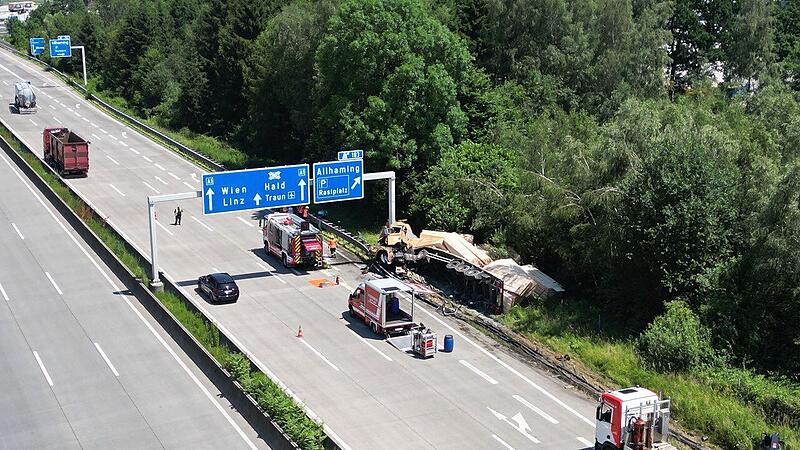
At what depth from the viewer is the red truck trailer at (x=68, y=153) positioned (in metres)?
71.6

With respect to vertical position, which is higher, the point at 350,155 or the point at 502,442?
the point at 350,155

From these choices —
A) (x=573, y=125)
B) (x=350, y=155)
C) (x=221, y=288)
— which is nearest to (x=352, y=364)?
(x=221, y=288)

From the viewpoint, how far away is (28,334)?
145 ft

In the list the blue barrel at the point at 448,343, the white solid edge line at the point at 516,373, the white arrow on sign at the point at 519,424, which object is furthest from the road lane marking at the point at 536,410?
the blue barrel at the point at 448,343

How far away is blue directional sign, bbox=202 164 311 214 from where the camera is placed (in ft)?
164

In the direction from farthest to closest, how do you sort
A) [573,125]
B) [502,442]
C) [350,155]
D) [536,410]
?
[573,125], [350,155], [536,410], [502,442]

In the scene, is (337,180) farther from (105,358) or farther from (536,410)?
(536,410)

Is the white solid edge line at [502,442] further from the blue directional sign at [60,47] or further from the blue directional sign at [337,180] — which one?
the blue directional sign at [60,47]

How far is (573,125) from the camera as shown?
62500mm

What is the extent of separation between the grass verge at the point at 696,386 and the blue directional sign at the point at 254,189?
1401 centimetres

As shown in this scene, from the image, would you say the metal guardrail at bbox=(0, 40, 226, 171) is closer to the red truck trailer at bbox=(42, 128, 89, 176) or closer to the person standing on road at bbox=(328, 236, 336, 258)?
the red truck trailer at bbox=(42, 128, 89, 176)

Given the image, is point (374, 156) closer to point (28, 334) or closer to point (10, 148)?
point (28, 334)

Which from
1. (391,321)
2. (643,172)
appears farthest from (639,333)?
(391,321)

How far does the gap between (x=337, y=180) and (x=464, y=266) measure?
9162 millimetres
